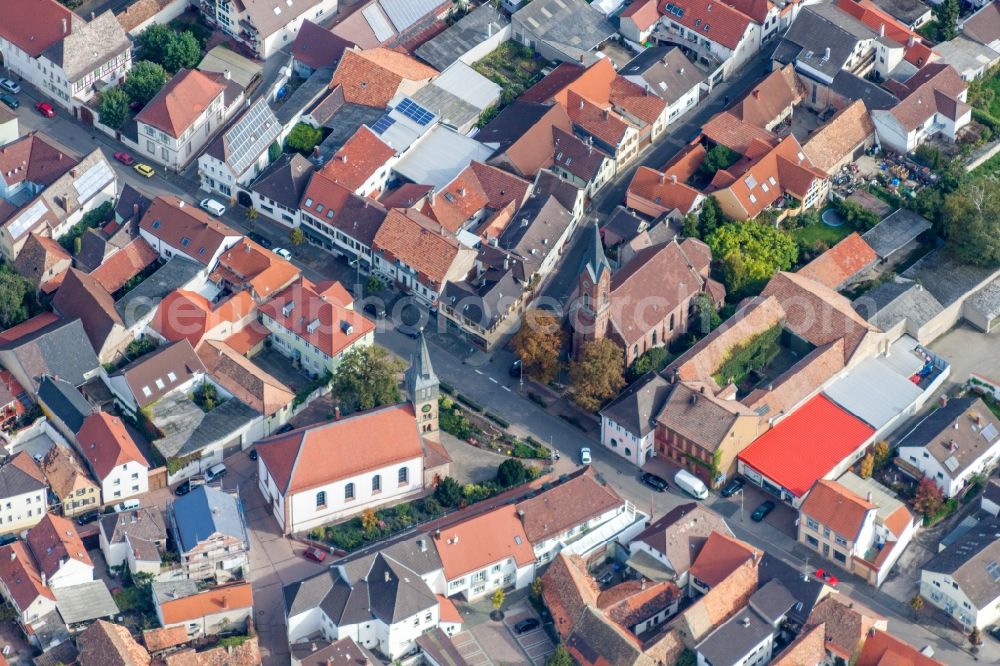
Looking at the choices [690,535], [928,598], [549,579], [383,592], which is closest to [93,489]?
[383,592]

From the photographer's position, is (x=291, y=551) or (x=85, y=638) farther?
(x=291, y=551)

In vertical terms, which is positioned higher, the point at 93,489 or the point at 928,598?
the point at 93,489

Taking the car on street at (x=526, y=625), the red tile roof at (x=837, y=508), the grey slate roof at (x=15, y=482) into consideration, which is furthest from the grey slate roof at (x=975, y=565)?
the grey slate roof at (x=15, y=482)

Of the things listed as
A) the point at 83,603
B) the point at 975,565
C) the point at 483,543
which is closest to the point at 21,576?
the point at 83,603

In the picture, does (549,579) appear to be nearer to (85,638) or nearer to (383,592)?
(383,592)

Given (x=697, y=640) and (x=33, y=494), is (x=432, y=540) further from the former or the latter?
(x=33, y=494)

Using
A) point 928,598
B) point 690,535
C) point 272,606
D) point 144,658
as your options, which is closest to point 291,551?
point 272,606
